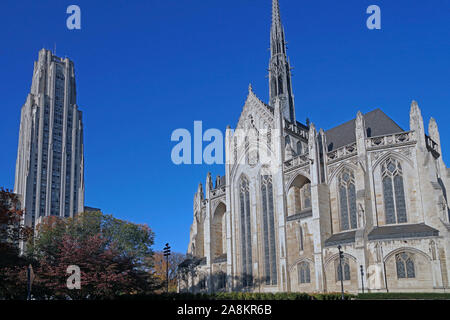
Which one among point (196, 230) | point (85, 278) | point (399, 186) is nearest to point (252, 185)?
point (196, 230)

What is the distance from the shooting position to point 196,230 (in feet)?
187

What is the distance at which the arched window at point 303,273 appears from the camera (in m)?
39.6

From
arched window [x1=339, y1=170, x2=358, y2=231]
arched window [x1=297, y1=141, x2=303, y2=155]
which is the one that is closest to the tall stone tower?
arched window [x1=297, y1=141, x2=303, y2=155]

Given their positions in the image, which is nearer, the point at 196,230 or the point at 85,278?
the point at 85,278

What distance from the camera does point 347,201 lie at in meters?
38.0

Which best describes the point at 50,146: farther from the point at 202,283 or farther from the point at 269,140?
the point at 269,140

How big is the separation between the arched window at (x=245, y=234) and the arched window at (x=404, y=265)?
1770 cm

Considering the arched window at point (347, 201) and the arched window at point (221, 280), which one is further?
the arched window at point (221, 280)

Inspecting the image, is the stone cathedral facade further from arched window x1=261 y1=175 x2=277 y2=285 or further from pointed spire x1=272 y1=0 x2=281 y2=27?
pointed spire x1=272 y1=0 x2=281 y2=27

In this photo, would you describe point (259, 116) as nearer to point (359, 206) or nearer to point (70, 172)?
point (359, 206)

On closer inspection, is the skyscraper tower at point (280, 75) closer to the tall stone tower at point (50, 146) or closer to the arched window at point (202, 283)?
the arched window at point (202, 283)

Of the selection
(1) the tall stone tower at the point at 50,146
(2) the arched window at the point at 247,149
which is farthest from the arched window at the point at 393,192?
(1) the tall stone tower at the point at 50,146
